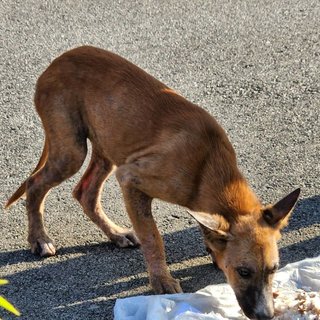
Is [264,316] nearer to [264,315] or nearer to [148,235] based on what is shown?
[264,315]

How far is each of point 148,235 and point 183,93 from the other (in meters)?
2.89

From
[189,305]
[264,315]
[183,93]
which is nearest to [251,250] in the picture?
Result: [264,315]

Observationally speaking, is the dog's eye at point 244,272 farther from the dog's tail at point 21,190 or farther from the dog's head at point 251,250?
the dog's tail at point 21,190

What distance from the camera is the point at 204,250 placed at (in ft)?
21.9

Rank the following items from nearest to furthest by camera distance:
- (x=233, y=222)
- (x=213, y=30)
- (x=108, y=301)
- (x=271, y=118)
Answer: (x=233, y=222) < (x=108, y=301) < (x=271, y=118) < (x=213, y=30)

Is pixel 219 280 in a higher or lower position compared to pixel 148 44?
lower

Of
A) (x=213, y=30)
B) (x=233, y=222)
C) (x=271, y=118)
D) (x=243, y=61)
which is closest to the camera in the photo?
(x=233, y=222)

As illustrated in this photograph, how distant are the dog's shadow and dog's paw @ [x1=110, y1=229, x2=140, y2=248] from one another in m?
0.04

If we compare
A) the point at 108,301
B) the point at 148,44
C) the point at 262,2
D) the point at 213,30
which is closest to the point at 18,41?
the point at 148,44

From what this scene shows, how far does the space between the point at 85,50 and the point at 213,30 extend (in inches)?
143

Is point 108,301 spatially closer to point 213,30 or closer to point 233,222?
point 233,222

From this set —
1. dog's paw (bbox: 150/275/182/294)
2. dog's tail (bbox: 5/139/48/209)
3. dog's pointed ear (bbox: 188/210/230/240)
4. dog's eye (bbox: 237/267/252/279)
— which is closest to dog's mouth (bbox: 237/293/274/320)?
dog's eye (bbox: 237/267/252/279)

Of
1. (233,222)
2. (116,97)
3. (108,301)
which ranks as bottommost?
(108,301)

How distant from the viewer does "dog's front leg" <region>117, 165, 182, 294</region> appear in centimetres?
608
